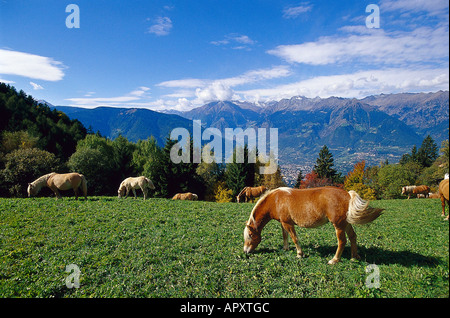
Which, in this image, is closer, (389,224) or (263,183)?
(389,224)

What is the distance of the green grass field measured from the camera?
A: 5.09m

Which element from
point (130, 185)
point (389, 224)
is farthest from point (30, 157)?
point (389, 224)

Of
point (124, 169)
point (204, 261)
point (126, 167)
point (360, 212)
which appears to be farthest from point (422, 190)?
point (124, 169)

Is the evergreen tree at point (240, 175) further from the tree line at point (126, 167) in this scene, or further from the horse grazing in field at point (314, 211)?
the horse grazing in field at point (314, 211)

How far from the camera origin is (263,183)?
51875 millimetres

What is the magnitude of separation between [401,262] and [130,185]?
22.1 metres

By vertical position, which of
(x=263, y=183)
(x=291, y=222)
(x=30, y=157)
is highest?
(x=30, y=157)

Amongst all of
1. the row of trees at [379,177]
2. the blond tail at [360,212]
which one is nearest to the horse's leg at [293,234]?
the blond tail at [360,212]

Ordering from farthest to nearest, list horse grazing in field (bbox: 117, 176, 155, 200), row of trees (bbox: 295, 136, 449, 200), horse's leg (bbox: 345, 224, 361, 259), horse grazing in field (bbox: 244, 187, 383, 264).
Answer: row of trees (bbox: 295, 136, 449, 200), horse grazing in field (bbox: 117, 176, 155, 200), horse's leg (bbox: 345, 224, 361, 259), horse grazing in field (bbox: 244, 187, 383, 264)

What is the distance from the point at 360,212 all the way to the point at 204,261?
15.5ft

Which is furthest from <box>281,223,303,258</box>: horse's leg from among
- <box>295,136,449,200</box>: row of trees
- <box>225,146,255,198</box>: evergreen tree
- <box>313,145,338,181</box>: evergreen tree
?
<box>313,145,338,181</box>: evergreen tree

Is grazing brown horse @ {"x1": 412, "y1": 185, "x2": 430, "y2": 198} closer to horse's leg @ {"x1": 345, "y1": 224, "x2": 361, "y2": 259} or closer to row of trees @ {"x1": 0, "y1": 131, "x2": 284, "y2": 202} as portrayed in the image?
row of trees @ {"x1": 0, "y1": 131, "x2": 284, "y2": 202}

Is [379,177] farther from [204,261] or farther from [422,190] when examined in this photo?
[204,261]
